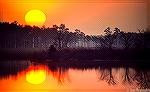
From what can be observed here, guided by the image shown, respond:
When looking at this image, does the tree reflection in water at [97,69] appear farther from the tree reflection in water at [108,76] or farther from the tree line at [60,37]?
the tree line at [60,37]

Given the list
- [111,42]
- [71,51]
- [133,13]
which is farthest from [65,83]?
[133,13]

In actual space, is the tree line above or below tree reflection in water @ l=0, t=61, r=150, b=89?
above

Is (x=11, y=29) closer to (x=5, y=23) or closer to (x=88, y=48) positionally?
(x=5, y=23)

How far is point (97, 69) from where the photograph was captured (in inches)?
155

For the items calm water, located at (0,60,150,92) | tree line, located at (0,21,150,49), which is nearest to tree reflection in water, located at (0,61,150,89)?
calm water, located at (0,60,150,92)

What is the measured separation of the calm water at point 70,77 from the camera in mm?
3895

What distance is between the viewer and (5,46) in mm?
3943

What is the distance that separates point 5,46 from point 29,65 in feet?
0.83

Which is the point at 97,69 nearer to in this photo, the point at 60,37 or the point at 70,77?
the point at 70,77

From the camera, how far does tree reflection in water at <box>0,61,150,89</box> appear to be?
12.8 ft

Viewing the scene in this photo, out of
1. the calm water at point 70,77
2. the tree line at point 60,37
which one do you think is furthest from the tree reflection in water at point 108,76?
the tree line at point 60,37

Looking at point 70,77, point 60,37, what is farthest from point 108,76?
point 60,37

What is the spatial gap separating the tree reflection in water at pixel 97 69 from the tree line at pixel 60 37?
0.15 meters

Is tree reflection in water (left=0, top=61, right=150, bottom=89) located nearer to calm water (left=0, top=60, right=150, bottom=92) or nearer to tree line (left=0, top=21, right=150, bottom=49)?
calm water (left=0, top=60, right=150, bottom=92)
